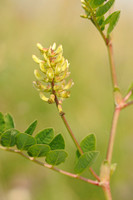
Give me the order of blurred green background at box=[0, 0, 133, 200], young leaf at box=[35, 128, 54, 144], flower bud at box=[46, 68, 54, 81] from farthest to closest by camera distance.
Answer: blurred green background at box=[0, 0, 133, 200] → young leaf at box=[35, 128, 54, 144] → flower bud at box=[46, 68, 54, 81]

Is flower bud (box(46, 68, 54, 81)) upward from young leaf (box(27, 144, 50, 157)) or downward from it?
upward

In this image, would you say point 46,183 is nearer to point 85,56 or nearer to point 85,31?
point 85,56

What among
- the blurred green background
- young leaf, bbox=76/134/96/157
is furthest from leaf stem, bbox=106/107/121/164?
the blurred green background

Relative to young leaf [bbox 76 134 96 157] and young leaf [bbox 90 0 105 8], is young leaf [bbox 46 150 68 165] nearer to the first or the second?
young leaf [bbox 76 134 96 157]

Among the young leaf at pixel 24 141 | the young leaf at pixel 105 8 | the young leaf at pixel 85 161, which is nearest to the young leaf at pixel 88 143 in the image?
the young leaf at pixel 85 161

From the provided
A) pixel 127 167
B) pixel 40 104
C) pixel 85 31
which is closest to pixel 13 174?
pixel 40 104

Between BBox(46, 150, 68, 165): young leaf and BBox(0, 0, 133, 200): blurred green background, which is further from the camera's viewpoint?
BBox(0, 0, 133, 200): blurred green background
